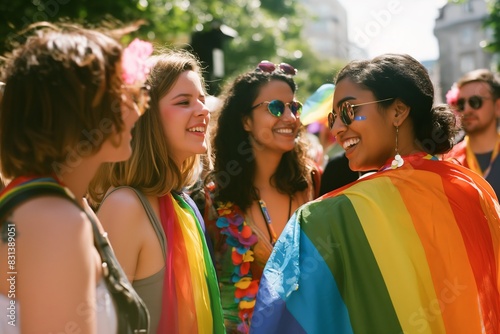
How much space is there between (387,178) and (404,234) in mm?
252

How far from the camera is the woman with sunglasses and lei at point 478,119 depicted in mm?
4578

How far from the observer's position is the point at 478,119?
4.74 metres

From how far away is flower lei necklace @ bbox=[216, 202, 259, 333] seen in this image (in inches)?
121

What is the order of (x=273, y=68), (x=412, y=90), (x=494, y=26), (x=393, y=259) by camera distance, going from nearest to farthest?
(x=393, y=259) < (x=412, y=90) < (x=273, y=68) < (x=494, y=26)

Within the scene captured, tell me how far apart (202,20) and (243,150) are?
11.4 meters

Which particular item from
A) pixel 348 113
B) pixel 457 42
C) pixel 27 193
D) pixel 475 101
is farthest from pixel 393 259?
pixel 457 42

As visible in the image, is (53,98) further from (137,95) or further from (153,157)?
(153,157)

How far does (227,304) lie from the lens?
10.3 ft

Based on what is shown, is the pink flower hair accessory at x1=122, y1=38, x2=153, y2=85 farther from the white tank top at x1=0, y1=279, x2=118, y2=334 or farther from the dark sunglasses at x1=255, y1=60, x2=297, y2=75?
the dark sunglasses at x1=255, y1=60, x2=297, y2=75

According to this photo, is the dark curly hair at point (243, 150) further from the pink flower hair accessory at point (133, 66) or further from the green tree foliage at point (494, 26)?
the green tree foliage at point (494, 26)

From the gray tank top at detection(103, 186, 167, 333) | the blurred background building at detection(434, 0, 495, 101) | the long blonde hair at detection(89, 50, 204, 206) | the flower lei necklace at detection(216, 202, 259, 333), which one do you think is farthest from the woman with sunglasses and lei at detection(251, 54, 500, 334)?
the blurred background building at detection(434, 0, 495, 101)

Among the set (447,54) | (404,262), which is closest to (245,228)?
(404,262)

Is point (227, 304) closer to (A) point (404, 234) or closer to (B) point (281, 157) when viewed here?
(B) point (281, 157)

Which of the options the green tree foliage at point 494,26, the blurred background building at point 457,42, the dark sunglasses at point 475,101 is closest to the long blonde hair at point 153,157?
the dark sunglasses at point 475,101
